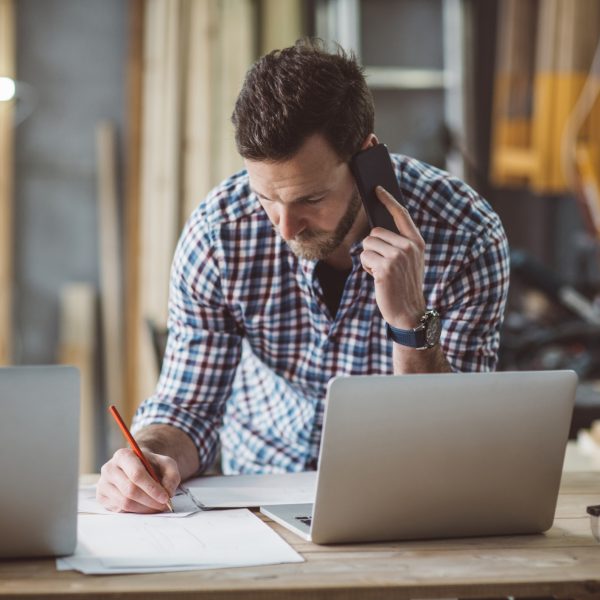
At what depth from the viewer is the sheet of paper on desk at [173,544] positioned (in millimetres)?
1084

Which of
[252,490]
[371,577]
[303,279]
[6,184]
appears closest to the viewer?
[371,577]

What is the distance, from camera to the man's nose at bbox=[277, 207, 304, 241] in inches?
62.7

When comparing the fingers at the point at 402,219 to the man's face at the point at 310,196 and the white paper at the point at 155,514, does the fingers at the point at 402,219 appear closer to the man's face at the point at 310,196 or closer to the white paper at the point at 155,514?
the man's face at the point at 310,196

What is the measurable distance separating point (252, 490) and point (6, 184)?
2607 mm

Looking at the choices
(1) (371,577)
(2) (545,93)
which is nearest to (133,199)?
(2) (545,93)

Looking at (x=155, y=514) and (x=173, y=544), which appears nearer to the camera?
(x=173, y=544)

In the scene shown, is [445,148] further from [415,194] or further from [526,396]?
[526,396]

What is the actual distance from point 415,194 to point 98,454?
8.23 feet

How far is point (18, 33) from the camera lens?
12.5 feet

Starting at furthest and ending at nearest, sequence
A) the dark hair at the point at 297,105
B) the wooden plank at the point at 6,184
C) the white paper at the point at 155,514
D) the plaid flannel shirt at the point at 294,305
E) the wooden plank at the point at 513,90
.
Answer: the wooden plank at the point at 513,90
the wooden plank at the point at 6,184
the plaid flannel shirt at the point at 294,305
the dark hair at the point at 297,105
the white paper at the point at 155,514

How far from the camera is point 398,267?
157 centimetres

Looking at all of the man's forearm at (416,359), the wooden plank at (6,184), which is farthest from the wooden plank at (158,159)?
the man's forearm at (416,359)

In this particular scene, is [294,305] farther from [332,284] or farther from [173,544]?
[173,544]

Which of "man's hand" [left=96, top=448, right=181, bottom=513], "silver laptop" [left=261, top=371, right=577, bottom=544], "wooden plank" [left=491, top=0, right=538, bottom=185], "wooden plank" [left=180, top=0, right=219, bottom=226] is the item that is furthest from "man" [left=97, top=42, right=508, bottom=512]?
"wooden plank" [left=491, top=0, right=538, bottom=185]
